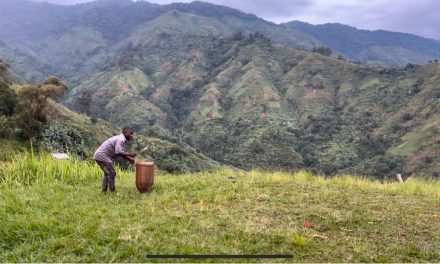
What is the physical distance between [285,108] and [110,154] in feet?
439

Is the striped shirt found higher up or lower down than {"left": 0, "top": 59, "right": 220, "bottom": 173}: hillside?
higher up

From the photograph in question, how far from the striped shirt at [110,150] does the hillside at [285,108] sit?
78.1 m

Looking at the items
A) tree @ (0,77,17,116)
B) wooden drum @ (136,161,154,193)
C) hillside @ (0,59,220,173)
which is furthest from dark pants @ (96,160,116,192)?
tree @ (0,77,17,116)

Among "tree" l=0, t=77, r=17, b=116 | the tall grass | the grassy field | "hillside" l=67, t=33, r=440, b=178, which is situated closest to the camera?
the grassy field

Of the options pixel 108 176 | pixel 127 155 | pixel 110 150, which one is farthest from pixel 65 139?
pixel 127 155

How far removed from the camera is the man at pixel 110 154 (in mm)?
10938

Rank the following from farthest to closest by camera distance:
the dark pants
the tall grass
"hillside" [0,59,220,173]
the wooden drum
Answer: "hillside" [0,59,220,173], the tall grass, the wooden drum, the dark pants

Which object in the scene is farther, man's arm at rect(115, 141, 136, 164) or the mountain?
the mountain

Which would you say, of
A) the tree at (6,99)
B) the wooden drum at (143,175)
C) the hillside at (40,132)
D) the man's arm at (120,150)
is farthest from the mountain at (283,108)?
the man's arm at (120,150)

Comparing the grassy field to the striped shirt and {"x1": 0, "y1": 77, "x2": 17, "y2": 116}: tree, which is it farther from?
{"x1": 0, "y1": 77, "x2": 17, "y2": 116}: tree

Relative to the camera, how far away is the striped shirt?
1091cm

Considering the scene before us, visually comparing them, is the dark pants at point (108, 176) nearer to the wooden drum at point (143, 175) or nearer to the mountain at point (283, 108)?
the wooden drum at point (143, 175)

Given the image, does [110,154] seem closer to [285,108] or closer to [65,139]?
[65,139]

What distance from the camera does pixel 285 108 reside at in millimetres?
142250
